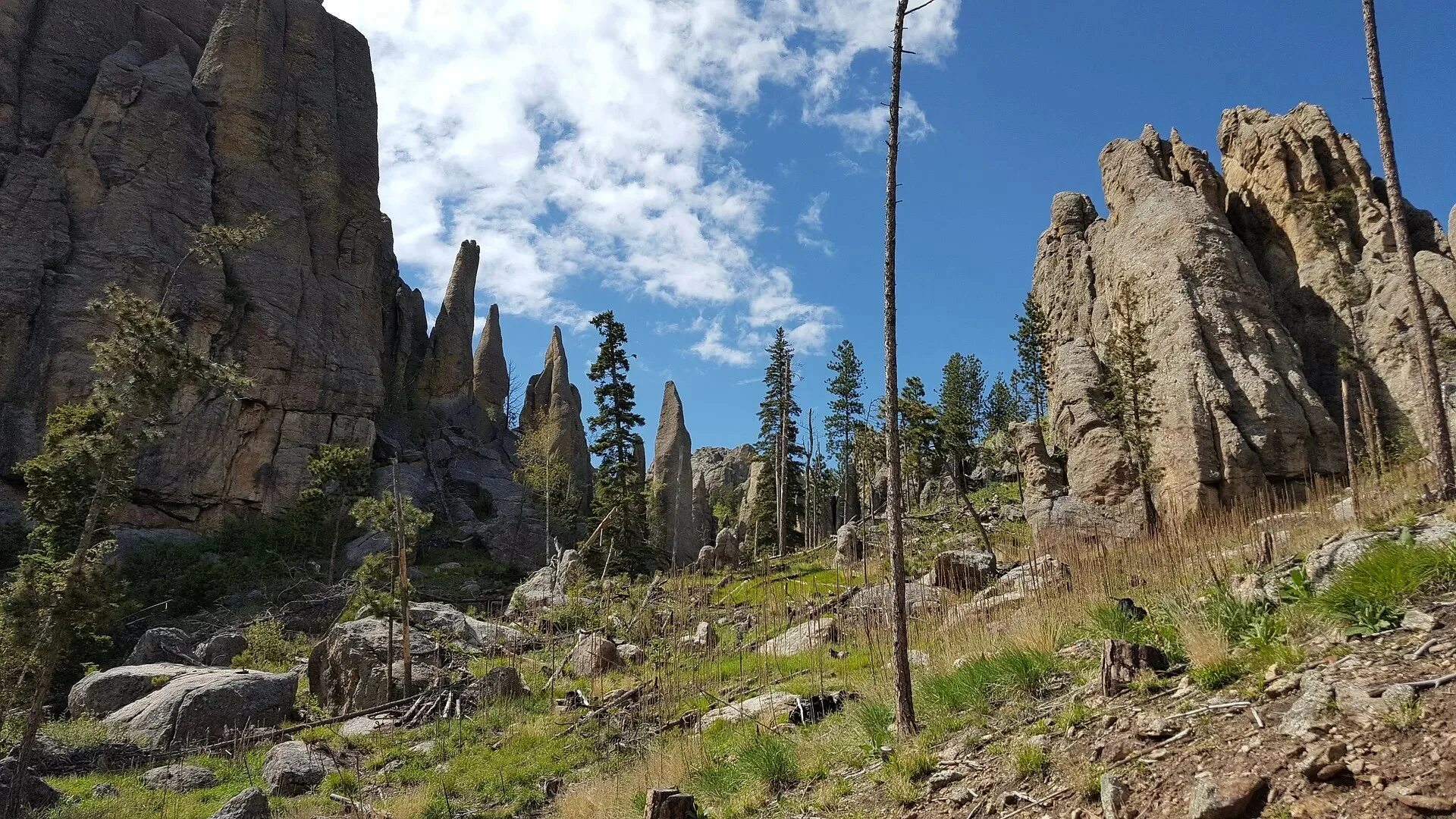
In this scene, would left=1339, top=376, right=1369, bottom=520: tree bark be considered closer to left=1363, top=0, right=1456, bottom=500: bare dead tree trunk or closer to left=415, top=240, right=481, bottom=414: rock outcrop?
left=1363, top=0, right=1456, bottom=500: bare dead tree trunk

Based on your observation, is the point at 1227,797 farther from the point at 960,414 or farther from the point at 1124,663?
the point at 960,414

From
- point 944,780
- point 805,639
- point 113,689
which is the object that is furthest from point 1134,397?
point 113,689

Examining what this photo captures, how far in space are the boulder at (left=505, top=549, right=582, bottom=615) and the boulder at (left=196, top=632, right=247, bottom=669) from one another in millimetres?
8218

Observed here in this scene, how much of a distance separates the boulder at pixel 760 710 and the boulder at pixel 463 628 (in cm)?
1170

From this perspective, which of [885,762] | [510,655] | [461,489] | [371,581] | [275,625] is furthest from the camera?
[461,489]

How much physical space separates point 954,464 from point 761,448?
15462mm

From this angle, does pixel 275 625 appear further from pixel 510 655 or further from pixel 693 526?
pixel 693 526

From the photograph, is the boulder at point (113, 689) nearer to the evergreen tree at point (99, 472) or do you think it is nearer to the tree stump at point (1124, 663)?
the evergreen tree at point (99, 472)

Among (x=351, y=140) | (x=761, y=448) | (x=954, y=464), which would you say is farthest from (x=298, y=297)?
(x=954, y=464)

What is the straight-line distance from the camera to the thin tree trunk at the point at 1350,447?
48.7 feet

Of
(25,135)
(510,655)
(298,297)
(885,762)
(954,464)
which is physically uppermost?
(25,135)

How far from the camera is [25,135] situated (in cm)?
4725

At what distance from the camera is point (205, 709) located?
17.7m

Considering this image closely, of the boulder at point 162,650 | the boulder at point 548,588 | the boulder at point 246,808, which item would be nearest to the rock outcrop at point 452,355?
the boulder at point 548,588
